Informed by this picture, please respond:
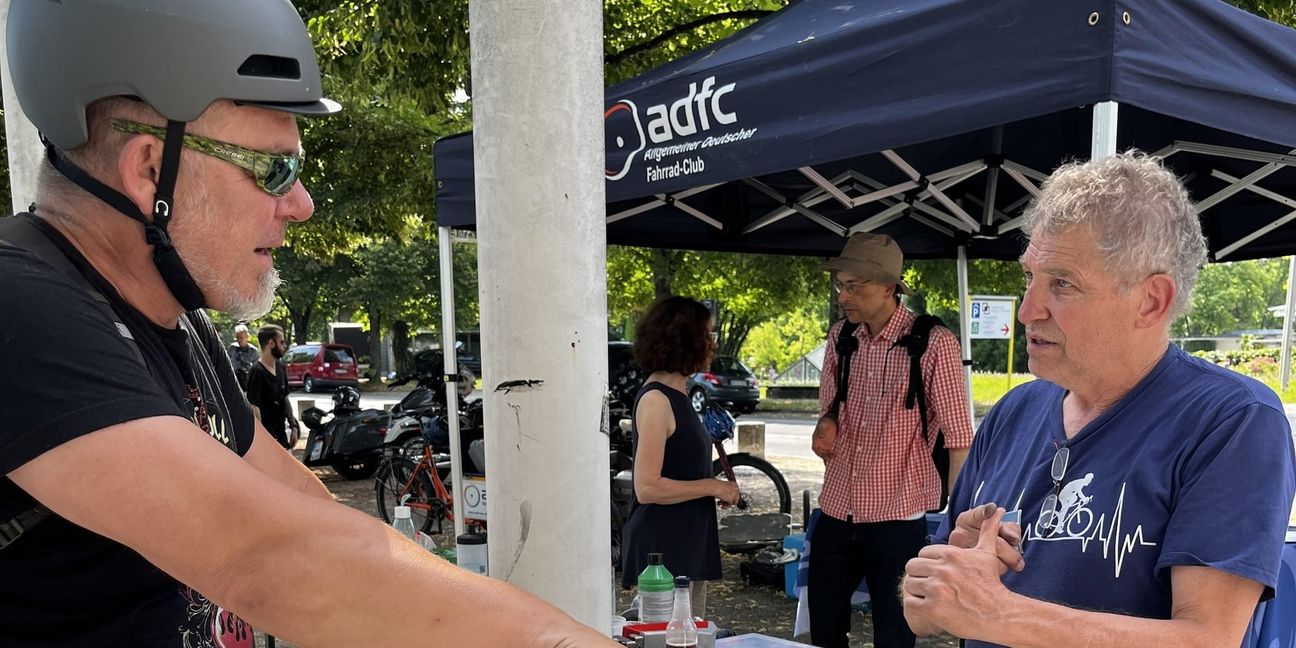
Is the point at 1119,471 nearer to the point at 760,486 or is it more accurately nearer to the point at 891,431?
the point at 891,431

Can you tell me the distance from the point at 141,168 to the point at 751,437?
12.6 m

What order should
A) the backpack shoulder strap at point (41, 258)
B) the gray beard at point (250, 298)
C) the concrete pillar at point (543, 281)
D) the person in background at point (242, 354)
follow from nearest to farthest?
the backpack shoulder strap at point (41, 258)
the gray beard at point (250, 298)
the concrete pillar at point (543, 281)
the person in background at point (242, 354)

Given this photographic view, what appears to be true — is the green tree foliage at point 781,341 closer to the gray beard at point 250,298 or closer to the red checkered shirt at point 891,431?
the red checkered shirt at point 891,431

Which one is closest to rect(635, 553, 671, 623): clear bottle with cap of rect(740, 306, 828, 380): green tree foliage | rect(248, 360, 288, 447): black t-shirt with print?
rect(248, 360, 288, 447): black t-shirt with print

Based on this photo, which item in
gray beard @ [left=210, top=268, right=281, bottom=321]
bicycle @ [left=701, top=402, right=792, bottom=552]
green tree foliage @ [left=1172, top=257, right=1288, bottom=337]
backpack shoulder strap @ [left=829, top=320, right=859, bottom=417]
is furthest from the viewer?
green tree foliage @ [left=1172, top=257, right=1288, bottom=337]

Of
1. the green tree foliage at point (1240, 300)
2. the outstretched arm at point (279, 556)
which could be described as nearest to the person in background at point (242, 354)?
the outstretched arm at point (279, 556)

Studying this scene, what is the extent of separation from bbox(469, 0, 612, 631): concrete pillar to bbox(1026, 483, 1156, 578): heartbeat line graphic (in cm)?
118

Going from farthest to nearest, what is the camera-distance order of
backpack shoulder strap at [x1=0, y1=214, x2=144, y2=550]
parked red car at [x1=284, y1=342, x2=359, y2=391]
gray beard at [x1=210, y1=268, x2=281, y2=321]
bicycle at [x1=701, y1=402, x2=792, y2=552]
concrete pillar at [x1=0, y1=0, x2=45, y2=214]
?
parked red car at [x1=284, y1=342, x2=359, y2=391] < bicycle at [x1=701, y1=402, x2=792, y2=552] < concrete pillar at [x1=0, y1=0, x2=45, y2=214] < gray beard at [x1=210, y1=268, x2=281, y2=321] < backpack shoulder strap at [x1=0, y1=214, x2=144, y2=550]

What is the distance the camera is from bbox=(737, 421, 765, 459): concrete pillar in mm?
13414

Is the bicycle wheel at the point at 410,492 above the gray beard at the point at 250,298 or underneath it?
underneath

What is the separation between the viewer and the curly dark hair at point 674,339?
4426 mm

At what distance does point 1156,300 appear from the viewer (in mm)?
1893

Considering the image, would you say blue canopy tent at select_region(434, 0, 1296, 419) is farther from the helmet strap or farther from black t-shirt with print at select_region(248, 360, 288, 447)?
black t-shirt with print at select_region(248, 360, 288, 447)

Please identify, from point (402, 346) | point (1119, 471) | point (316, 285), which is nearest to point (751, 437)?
point (1119, 471)
